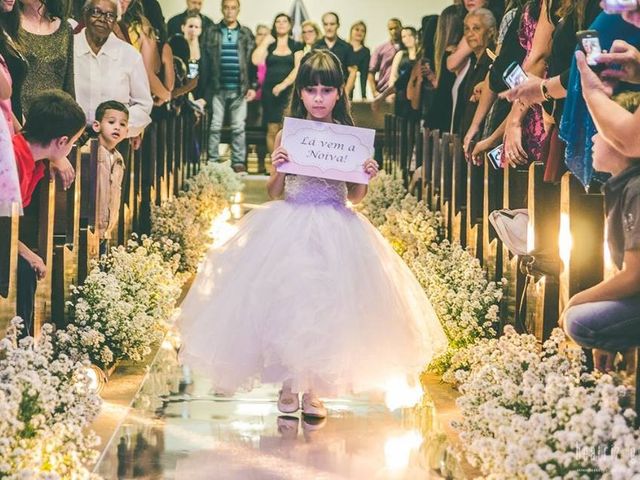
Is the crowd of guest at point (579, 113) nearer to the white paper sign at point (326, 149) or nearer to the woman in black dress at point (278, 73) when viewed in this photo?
the white paper sign at point (326, 149)

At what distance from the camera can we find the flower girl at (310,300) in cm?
615

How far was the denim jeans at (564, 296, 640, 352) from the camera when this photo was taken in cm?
469

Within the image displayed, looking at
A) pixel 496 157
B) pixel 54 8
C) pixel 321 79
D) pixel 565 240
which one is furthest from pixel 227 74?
pixel 565 240

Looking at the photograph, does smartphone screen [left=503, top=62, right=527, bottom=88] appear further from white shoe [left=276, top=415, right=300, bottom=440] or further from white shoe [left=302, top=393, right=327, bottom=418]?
white shoe [left=276, top=415, right=300, bottom=440]

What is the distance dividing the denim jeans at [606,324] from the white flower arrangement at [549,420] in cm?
12

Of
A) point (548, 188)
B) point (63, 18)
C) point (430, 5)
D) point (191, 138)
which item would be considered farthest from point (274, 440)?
point (430, 5)

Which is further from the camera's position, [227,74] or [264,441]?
[227,74]

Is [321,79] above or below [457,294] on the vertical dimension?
above

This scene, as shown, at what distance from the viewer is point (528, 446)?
4539 millimetres

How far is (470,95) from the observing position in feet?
30.4

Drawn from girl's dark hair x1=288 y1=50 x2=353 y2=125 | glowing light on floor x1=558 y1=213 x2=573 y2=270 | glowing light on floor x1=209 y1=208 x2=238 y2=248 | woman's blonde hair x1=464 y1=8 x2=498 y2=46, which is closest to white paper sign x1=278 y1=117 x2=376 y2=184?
girl's dark hair x1=288 y1=50 x2=353 y2=125

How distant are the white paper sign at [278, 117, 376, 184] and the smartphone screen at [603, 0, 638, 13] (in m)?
2.07

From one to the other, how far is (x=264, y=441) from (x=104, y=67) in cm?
370

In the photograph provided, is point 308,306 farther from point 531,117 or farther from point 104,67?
point 104,67
